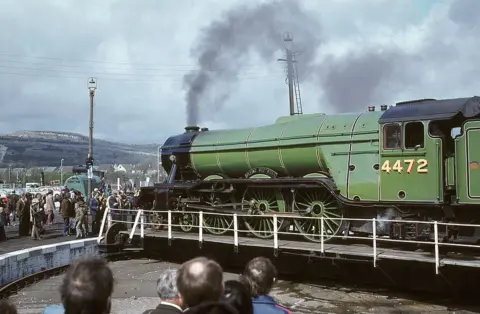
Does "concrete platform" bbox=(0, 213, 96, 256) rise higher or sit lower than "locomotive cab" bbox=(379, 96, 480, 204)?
lower

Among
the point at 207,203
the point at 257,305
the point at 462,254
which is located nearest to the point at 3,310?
the point at 257,305

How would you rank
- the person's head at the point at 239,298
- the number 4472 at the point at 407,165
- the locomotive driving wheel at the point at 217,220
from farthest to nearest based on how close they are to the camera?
the locomotive driving wheel at the point at 217,220, the number 4472 at the point at 407,165, the person's head at the point at 239,298

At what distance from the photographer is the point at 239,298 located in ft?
11.3

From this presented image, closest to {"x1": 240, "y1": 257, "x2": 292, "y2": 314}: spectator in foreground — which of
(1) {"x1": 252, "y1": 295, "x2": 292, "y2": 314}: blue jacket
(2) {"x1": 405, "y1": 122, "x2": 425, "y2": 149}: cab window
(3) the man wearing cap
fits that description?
(1) {"x1": 252, "y1": 295, "x2": 292, "y2": 314}: blue jacket

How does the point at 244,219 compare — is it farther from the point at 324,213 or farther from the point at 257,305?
the point at 257,305

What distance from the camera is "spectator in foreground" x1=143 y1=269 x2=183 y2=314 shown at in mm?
3420

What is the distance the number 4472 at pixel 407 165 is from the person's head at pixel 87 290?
932 centimetres

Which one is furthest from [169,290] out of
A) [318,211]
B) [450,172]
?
[318,211]

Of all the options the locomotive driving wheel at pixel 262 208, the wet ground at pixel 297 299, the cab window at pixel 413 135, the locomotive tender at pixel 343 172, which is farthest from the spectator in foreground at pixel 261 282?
the locomotive driving wheel at pixel 262 208

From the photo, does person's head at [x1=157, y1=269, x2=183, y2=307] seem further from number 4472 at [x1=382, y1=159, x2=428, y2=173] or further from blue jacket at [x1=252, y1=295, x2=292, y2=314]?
number 4472 at [x1=382, y1=159, x2=428, y2=173]

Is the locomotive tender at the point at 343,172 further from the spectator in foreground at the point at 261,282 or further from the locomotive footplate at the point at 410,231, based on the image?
the spectator in foreground at the point at 261,282

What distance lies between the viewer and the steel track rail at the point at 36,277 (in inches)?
476

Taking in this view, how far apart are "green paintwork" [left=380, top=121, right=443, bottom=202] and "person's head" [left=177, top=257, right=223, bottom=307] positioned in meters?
8.91

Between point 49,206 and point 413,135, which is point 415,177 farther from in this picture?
point 49,206
